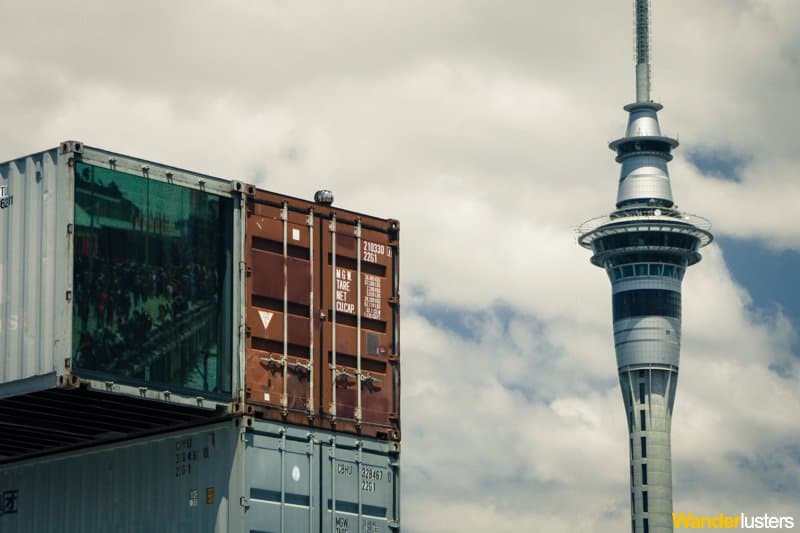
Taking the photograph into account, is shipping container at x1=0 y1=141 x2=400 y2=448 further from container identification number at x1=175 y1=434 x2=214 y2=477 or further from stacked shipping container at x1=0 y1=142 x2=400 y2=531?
→ container identification number at x1=175 y1=434 x2=214 y2=477

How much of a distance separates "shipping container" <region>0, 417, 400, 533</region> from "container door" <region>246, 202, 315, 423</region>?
0.58 meters

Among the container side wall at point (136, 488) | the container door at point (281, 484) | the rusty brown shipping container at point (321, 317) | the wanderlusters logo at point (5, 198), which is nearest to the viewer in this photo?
the wanderlusters logo at point (5, 198)

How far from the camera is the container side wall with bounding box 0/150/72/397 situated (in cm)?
2695

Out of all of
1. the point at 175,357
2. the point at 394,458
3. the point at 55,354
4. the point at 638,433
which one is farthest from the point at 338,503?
the point at 638,433

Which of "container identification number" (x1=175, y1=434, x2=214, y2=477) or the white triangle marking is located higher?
the white triangle marking

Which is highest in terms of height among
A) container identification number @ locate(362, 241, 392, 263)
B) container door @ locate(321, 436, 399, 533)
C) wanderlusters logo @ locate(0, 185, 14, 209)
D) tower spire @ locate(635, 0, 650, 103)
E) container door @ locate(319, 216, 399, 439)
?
tower spire @ locate(635, 0, 650, 103)

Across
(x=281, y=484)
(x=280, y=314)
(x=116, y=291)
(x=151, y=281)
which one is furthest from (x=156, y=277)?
(x=281, y=484)

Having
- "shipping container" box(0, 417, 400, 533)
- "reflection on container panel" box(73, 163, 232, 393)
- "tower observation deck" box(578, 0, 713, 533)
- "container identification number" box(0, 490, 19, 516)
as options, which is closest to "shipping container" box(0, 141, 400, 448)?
"reflection on container panel" box(73, 163, 232, 393)

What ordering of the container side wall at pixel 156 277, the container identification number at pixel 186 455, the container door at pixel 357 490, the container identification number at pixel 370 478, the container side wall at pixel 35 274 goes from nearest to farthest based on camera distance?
the container side wall at pixel 35 274 → the container side wall at pixel 156 277 → the container identification number at pixel 186 455 → the container door at pixel 357 490 → the container identification number at pixel 370 478

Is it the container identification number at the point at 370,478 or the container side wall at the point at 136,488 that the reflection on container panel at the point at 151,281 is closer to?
the container side wall at the point at 136,488

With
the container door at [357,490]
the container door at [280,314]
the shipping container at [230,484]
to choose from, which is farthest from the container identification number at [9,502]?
the container door at [357,490]

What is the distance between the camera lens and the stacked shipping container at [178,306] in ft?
89.6

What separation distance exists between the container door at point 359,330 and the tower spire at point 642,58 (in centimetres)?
12110

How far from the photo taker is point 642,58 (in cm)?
15450
